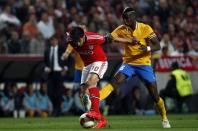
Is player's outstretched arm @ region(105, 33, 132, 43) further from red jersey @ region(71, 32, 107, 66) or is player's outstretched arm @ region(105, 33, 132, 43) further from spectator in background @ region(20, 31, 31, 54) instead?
spectator in background @ region(20, 31, 31, 54)

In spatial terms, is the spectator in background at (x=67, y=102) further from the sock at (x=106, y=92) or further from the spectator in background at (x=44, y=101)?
the sock at (x=106, y=92)

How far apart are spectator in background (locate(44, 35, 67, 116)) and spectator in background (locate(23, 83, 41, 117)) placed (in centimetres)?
136

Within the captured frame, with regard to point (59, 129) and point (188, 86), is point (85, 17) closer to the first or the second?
point (188, 86)

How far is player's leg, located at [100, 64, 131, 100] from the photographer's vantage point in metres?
17.2

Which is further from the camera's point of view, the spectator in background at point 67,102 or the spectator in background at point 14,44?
the spectator in background at point 67,102

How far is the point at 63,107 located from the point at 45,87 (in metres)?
0.90

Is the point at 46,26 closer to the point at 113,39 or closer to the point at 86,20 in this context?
the point at 86,20

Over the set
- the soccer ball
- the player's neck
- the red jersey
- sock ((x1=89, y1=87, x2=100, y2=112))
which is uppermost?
the player's neck

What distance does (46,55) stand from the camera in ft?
81.5

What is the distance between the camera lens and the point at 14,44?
86.8 ft

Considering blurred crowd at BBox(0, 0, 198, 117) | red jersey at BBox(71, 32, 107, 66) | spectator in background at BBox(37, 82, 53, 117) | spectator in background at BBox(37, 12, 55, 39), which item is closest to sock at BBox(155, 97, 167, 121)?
red jersey at BBox(71, 32, 107, 66)

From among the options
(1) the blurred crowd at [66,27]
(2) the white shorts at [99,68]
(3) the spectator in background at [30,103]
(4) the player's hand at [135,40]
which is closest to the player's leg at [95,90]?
(2) the white shorts at [99,68]

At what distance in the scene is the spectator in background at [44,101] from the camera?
26.4 meters

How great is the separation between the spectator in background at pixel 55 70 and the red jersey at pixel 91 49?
263 inches
